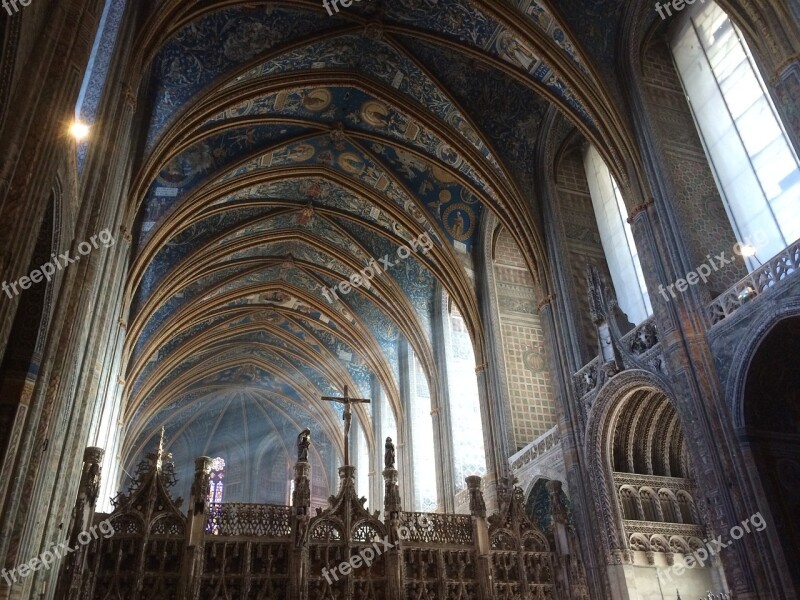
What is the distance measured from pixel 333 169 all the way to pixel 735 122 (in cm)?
1008

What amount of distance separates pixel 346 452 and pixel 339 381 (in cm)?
1345

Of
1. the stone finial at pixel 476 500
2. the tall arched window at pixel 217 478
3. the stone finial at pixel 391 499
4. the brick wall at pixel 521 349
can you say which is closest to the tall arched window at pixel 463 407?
the brick wall at pixel 521 349

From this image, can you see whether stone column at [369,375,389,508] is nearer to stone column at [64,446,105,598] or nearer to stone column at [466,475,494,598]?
stone column at [466,475,494,598]

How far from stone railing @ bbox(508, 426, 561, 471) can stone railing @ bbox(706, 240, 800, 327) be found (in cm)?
445

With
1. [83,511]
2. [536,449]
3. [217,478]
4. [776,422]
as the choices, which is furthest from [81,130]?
[217,478]

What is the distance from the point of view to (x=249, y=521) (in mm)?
10844

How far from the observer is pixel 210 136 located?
15.7 metres

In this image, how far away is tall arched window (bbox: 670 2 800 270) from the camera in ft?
34.1

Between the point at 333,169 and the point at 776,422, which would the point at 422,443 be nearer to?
the point at 333,169

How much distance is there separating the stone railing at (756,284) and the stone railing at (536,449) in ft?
14.6

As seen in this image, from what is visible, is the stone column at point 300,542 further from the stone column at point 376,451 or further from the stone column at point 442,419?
the stone column at point 376,451

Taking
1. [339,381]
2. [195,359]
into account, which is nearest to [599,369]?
[339,381]

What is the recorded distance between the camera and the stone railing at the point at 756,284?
9.03 metres

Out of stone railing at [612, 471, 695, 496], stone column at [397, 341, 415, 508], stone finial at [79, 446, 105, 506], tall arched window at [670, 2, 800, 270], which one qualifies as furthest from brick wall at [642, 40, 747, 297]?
stone column at [397, 341, 415, 508]
